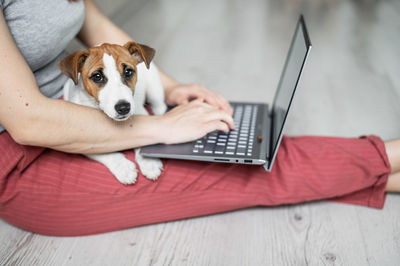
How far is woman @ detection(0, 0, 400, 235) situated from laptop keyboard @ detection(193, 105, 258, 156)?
35mm

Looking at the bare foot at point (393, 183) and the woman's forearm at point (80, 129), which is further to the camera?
the bare foot at point (393, 183)

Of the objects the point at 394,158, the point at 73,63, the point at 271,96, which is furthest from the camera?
the point at 271,96

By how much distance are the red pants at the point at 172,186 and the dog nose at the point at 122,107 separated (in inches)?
11.8

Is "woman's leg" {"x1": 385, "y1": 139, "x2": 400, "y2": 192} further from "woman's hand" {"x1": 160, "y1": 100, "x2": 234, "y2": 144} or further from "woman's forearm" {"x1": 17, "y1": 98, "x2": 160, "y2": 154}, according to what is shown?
"woman's forearm" {"x1": 17, "y1": 98, "x2": 160, "y2": 154}

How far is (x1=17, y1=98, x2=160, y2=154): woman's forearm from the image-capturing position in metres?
0.96

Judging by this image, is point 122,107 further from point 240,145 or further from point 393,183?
point 393,183

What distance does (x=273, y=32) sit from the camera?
3.19 m

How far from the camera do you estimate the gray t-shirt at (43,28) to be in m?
1.00

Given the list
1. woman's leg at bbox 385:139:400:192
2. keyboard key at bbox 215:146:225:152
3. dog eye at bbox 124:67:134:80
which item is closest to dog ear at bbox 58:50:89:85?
dog eye at bbox 124:67:134:80

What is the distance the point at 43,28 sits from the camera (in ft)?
3.40

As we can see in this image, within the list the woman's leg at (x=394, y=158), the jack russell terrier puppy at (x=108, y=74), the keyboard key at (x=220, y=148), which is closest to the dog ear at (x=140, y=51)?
the jack russell terrier puppy at (x=108, y=74)

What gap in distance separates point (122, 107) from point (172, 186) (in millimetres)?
368

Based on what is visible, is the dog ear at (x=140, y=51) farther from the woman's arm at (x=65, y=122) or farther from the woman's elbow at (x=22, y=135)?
the woman's elbow at (x=22, y=135)

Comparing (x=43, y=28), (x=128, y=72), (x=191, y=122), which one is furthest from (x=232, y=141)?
(x=43, y=28)
